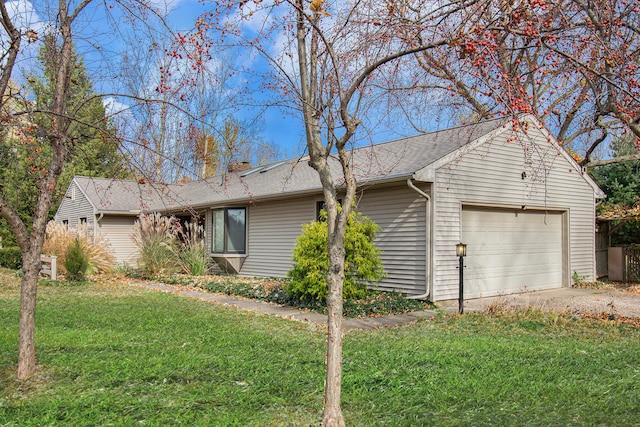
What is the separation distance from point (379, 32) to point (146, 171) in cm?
258

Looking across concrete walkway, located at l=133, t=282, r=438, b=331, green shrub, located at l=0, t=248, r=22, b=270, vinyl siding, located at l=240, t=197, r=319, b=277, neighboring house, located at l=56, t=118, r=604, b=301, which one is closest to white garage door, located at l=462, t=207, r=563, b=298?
neighboring house, located at l=56, t=118, r=604, b=301

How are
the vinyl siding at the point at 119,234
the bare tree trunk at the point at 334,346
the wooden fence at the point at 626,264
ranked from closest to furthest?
the bare tree trunk at the point at 334,346 → the wooden fence at the point at 626,264 → the vinyl siding at the point at 119,234

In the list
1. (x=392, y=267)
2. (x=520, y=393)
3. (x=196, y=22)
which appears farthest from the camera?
(x=392, y=267)

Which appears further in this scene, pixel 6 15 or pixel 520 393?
pixel 6 15

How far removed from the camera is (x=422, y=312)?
9164 mm

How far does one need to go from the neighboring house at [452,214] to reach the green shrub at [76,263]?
3701 mm

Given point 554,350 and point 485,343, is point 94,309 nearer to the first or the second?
point 485,343

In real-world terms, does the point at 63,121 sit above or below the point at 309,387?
above

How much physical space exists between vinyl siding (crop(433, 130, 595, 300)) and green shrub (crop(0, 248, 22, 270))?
16.5m

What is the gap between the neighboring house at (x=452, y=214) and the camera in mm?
10031

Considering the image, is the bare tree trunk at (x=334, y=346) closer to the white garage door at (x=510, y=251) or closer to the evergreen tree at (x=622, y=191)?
the white garage door at (x=510, y=251)

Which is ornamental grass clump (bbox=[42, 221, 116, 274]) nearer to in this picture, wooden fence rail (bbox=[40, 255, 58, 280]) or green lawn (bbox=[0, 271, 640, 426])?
wooden fence rail (bbox=[40, 255, 58, 280])

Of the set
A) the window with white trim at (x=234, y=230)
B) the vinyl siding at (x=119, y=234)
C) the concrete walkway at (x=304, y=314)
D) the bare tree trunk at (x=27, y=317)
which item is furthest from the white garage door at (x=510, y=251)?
the vinyl siding at (x=119, y=234)

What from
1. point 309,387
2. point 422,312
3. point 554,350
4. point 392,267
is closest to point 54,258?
point 392,267
